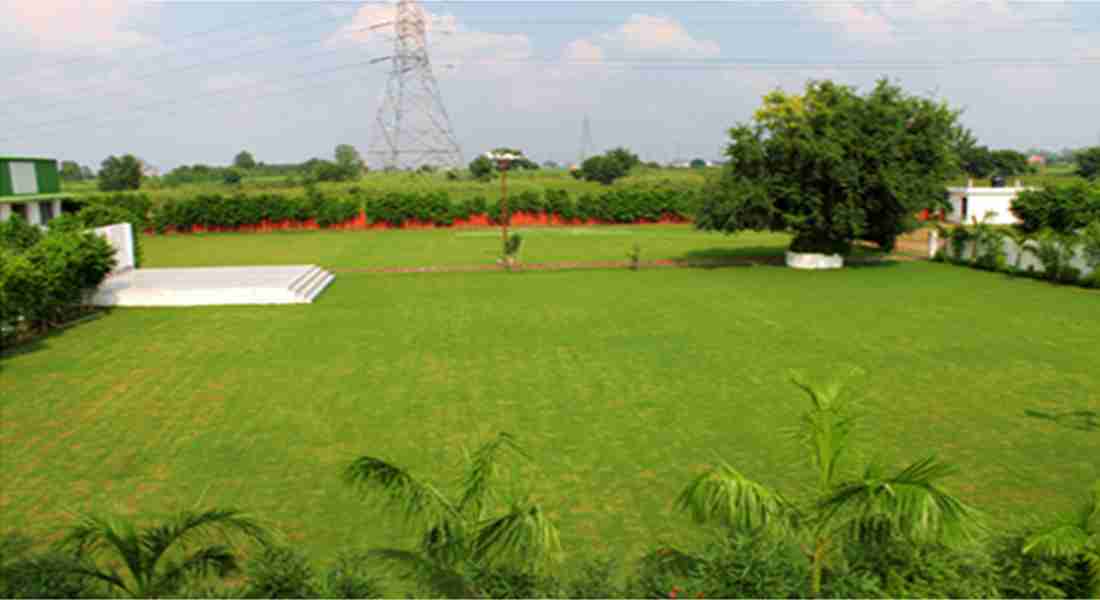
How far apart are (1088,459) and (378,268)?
18220mm

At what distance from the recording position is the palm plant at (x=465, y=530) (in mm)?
3381

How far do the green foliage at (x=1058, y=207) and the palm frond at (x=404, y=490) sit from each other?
24712 mm

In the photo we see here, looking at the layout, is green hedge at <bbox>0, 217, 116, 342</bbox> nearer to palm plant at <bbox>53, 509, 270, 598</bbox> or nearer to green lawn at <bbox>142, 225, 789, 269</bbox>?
green lawn at <bbox>142, 225, 789, 269</bbox>

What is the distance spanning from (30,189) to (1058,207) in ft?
98.6

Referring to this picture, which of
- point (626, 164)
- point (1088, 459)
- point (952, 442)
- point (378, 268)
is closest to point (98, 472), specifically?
point (952, 442)

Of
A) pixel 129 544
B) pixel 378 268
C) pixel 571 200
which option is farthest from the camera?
pixel 571 200

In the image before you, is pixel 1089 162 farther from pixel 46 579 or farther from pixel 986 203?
pixel 46 579

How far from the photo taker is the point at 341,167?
6844cm

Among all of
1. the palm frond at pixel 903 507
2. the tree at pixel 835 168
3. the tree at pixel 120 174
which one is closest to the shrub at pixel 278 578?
the palm frond at pixel 903 507

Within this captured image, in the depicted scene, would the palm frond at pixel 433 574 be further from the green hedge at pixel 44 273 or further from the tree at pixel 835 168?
the tree at pixel 835 168

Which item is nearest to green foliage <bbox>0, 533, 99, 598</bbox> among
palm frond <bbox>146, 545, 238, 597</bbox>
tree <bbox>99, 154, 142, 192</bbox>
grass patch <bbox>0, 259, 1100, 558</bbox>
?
palm frond <bbox>146, 545, 238, 597</bbox>

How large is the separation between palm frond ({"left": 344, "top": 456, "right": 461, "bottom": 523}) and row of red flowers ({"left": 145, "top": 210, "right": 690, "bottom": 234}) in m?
33.9

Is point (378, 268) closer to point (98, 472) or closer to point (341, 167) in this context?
point (98, 472)

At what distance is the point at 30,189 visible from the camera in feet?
73.0
